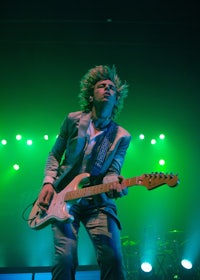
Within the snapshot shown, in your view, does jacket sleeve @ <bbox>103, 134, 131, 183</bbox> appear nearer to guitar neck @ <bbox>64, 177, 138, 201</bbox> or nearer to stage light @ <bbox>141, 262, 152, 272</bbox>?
guitar neck @ <bbox>64, 177, 138, 201</bbox>

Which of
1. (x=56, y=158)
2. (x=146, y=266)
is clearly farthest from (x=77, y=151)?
(x=146, y=266)

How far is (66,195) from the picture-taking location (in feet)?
8.76

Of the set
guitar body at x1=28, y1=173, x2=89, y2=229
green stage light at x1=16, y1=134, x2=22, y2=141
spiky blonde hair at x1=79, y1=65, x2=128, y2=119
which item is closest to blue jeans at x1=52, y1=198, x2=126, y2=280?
guitar body at x1=28, y1=173, x2=89, y2=229

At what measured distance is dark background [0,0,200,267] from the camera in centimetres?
586

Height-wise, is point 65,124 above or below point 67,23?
below

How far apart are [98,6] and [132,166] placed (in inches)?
211

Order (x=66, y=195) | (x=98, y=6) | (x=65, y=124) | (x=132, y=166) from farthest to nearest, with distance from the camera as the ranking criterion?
(x=132, y=166) < (x=98, y=6) < (x=65, y=124) < (x=66, y=195)

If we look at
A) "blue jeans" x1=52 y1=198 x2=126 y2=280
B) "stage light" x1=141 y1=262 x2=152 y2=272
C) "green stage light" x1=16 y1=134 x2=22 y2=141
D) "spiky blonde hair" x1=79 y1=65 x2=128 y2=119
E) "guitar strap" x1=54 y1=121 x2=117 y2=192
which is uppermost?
"green stage light" x1=16 y1=134 x2=22 y2=141

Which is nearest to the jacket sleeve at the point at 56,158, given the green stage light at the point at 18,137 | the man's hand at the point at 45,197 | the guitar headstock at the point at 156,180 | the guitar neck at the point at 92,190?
the man's hand at the point at 45,197

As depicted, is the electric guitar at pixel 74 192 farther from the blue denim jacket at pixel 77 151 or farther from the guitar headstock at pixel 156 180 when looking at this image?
the blue denim jacket at pixel 77 151

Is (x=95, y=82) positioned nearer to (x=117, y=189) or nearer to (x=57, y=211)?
(x=117, y=189)

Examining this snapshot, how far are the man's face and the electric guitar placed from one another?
956mm

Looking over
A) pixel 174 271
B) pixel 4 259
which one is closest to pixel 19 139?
pixel 4 259

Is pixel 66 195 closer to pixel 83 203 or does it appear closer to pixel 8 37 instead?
pixel 83 203
